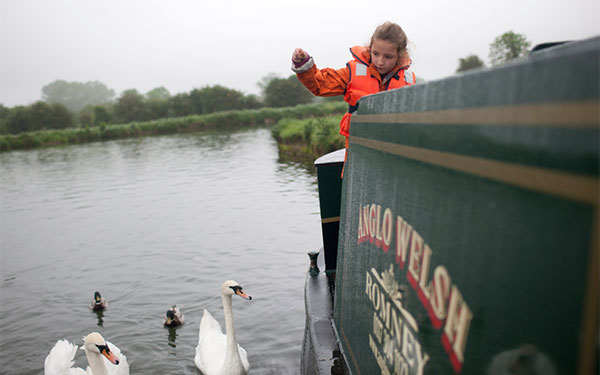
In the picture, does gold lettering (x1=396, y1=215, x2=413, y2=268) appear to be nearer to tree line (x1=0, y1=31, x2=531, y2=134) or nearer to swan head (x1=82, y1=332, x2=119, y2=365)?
swan head (x1=82, y1=332, x2=119, y2=365)

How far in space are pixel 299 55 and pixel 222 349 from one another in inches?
136

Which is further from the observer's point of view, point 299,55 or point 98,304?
point 98,304

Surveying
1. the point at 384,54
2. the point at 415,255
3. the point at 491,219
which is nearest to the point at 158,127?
the point at 384,54

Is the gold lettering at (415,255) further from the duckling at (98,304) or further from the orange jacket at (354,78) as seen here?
the duckling at (98,304)

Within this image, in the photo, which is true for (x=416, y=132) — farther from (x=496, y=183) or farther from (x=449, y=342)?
(x=449, y=342)

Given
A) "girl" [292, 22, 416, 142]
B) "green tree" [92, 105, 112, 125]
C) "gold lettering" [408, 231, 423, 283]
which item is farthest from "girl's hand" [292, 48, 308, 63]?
"green tree" [92, 105, 112, 125]

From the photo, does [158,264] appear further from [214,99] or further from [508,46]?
[214,99]

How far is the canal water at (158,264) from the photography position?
5.68 m

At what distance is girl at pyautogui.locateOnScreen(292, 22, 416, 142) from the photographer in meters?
2.58

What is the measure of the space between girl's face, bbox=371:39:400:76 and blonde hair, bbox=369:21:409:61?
0.08 feet

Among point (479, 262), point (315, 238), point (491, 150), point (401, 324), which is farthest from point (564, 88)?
point (315, 238)

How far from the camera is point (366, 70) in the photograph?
275 cm

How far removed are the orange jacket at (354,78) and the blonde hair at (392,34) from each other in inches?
4.7

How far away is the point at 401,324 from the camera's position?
1.49m
